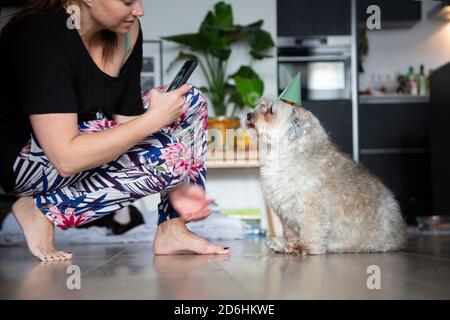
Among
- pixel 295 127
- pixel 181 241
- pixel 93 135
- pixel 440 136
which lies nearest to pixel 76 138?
pixel 93 135

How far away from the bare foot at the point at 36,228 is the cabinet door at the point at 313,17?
3.24 m

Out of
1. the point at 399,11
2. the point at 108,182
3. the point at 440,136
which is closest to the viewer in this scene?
the point at 108,182

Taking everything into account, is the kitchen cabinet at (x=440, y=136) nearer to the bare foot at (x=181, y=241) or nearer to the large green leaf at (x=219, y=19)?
the large green leaf at (x=219, y=19)

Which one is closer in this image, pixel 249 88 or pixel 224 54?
pixel 249 88

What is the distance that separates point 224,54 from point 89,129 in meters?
2.57

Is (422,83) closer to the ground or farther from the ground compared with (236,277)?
farther from the ground

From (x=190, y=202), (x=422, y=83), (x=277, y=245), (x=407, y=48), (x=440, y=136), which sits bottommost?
(x=277, y=245)

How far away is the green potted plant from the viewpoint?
14.6ft

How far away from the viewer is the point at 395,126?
553cm

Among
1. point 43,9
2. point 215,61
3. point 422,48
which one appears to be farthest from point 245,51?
point 43,9

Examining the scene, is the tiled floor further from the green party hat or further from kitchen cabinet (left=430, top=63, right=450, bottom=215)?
kitchen cabinet (left=430, top=63, right=450, bottom=215)

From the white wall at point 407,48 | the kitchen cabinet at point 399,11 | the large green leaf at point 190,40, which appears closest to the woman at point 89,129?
the large green leaf at point 190,40

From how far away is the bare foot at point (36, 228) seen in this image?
7.24 feet

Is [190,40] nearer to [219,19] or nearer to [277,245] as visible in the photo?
[219,19]
